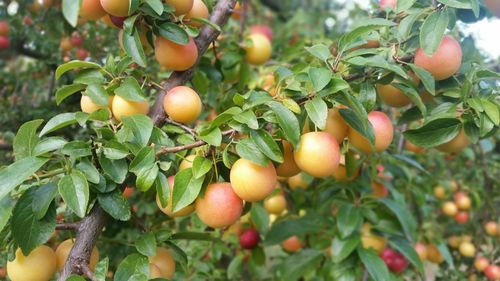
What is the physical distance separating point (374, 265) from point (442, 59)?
0.62 metres

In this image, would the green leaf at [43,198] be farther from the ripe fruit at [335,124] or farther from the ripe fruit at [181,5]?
the ripe fruit at [335,124]

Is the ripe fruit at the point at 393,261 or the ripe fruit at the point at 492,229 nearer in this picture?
the ripe fruit at the point at 393,261

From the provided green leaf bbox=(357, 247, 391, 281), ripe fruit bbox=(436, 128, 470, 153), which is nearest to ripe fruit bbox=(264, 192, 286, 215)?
green leaf bbox=(357, 247, 391, 281)

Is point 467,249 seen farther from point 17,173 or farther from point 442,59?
point 17,173

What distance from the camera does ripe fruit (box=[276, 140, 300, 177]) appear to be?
96 centimetres

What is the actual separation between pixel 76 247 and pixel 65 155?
0.57ft

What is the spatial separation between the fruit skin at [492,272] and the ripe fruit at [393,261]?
1.57 feet

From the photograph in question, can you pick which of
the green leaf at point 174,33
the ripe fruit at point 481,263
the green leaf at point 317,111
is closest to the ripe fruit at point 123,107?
the green leaf at point 174,33

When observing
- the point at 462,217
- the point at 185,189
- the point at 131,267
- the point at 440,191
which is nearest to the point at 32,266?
the point at 131,267

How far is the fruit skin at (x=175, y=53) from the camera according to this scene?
102 centimetres

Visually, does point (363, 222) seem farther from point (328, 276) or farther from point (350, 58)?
point (350, 58)

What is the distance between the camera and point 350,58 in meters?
0.93

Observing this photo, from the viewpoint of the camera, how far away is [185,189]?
0.88m

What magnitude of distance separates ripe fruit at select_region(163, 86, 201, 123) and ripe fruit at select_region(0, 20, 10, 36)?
142cm
